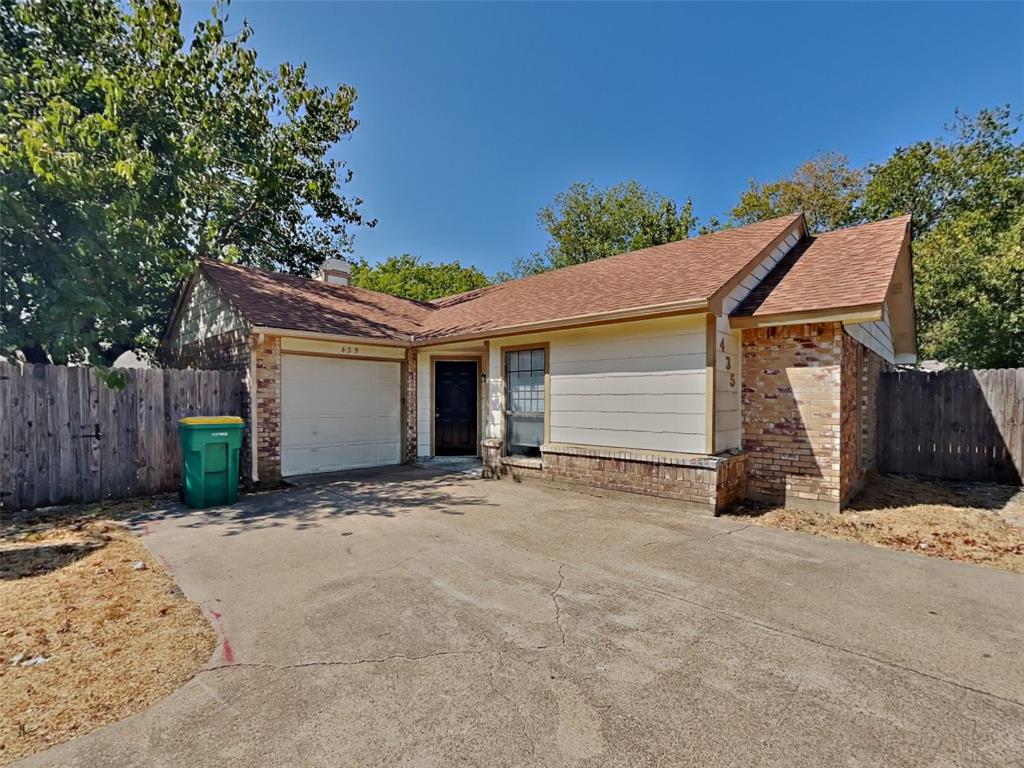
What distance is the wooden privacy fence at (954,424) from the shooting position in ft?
26.6

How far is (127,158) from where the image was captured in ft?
24.9

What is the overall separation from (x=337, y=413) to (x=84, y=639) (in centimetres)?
643

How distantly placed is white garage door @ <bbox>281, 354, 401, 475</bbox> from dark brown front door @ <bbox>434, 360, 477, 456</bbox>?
90cm

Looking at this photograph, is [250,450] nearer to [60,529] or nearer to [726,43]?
[60,529]

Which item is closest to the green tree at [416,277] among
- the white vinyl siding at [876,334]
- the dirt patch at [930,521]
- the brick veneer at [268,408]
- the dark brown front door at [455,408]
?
the dark brown front door at [455,408]

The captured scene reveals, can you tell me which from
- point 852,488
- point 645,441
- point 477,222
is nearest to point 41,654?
point 645,441

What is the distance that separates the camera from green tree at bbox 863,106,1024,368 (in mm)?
10812

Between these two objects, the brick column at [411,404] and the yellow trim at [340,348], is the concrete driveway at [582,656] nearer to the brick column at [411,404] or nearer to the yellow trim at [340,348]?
the yellow trim at [340,348]

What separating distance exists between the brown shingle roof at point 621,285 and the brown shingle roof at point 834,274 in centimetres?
54

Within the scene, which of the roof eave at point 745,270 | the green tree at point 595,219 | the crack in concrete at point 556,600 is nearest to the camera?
the crack in concrete at point 556,600

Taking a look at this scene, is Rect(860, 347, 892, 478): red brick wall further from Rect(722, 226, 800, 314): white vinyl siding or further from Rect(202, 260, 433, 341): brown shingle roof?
Rect(202, 260, 433, 341): brown shingle roof

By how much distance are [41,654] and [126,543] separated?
2491 millimetres

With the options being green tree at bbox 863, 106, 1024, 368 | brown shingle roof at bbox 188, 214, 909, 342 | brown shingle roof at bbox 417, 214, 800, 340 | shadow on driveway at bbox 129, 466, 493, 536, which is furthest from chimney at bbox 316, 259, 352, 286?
green tree at bbox 863, 106, 1024, 368

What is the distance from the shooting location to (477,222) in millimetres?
29406
